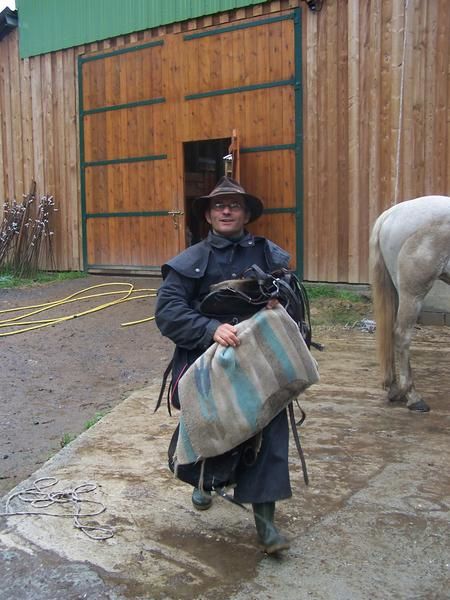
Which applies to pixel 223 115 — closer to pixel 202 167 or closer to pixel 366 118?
pixel 366 118

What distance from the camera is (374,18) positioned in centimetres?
725

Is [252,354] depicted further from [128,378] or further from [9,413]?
[128,378]

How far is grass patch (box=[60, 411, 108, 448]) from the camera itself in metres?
3.80

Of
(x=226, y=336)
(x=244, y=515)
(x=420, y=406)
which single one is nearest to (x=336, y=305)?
(x=420, y=406)

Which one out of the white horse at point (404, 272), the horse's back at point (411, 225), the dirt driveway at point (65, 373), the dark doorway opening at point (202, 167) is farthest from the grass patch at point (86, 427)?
the dark doorway opening at point (202, 167)

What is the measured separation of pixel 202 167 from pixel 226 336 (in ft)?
31.0

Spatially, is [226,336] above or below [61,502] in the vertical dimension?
above

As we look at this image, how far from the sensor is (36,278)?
10.2 meters

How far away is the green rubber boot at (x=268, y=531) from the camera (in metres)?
2.34

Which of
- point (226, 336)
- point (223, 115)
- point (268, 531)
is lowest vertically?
point (268, 531)

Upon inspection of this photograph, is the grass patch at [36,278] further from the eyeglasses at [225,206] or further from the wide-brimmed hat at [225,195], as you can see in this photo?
the eyeglasses at [225,206]

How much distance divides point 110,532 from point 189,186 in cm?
840

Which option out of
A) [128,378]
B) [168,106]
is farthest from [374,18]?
[128,378]

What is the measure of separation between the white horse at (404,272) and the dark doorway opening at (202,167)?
5420 mm
